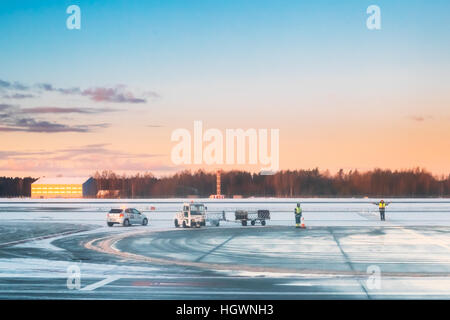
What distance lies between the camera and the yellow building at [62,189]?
18275cm

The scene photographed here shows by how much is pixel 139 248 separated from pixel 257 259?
7098 mm

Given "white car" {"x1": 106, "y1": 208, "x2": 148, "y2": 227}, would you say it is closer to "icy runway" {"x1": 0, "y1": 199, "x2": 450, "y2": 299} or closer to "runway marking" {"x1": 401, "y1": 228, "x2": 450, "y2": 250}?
"icy runway" {"x1": 0, "y1": 199, "x2": 450, "y2": 299}

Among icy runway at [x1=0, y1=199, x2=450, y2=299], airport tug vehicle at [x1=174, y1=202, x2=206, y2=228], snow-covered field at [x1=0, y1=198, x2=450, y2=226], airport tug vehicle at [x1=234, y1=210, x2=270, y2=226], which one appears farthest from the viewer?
snow-covered field at [x1=0, y1=198, x2=450, y2=226]

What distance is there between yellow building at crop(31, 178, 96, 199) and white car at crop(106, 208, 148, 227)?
141m

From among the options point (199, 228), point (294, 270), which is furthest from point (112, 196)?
point (294, 270)

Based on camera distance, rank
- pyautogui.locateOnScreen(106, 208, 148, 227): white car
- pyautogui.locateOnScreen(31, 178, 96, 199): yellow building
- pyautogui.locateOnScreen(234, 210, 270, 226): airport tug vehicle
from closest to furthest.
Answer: pyautogui.locateOnScreen(106, 208, 148, 227): white car → pyautogui.locateOnScreen(234, 210, 270, 226): airport tug vehicle → pyautogui.locateOnScreen(31, 178, 96, 199): yellow building

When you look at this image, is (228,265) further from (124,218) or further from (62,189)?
(62,189)

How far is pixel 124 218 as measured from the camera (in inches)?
1758

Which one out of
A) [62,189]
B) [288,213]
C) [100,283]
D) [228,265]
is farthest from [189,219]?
[62,189]

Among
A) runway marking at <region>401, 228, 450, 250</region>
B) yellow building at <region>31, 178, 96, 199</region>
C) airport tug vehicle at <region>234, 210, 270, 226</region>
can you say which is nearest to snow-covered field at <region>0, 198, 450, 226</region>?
airport tug vehicle at <region>234, 210, 270, 226</region>

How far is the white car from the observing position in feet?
145

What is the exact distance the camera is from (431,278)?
1823 cm

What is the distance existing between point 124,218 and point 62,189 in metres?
148

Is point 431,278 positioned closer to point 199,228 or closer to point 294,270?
point 294,270
